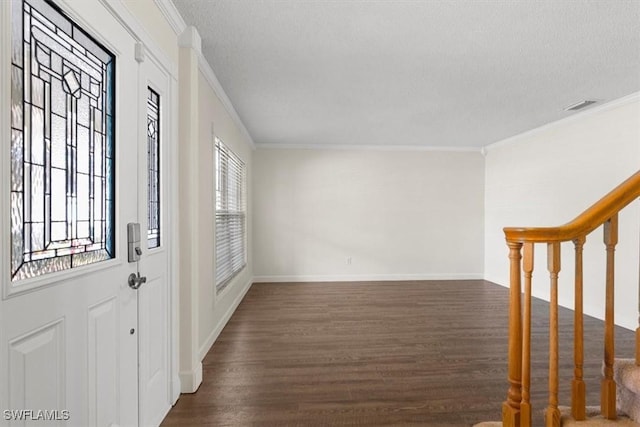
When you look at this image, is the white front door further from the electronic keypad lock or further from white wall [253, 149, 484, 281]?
white wall [253, 149, 484, 281]

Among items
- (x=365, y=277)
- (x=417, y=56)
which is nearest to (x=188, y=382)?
(x=417, y=56)

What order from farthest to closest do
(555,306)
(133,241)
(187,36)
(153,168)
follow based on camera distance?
(187,36), (153,168), (133,241), (555,306)

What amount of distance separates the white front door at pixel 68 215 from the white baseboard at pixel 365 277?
4245 mm

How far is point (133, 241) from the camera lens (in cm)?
155

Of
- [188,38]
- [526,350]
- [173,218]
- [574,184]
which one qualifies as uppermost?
[188,38]

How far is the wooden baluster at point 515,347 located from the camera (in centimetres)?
126

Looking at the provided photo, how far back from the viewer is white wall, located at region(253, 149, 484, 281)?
587 centimetres

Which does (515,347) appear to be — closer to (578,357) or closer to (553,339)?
(553,339)

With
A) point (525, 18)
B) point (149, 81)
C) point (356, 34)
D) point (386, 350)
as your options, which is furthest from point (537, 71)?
point (149, 81)

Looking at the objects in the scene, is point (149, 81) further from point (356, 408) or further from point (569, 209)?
point (569, 209)

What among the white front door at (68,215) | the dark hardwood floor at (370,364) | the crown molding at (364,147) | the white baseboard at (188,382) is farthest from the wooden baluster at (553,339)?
the crown molding at (364,147)

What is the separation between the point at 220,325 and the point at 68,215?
2.49 meters

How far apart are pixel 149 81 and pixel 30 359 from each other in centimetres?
139

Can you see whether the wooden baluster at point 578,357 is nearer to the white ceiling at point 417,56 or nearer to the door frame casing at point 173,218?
the white ceiling at point 417,56
